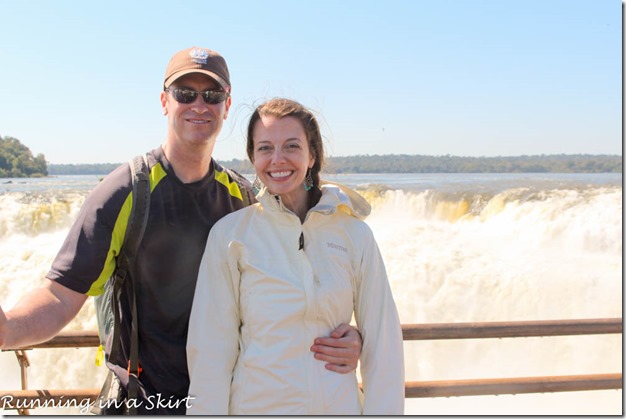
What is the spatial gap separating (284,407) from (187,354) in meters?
0.41

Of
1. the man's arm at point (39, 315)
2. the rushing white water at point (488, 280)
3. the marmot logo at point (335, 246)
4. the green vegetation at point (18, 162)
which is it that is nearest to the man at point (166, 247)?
the man's arm at point (39, 315)

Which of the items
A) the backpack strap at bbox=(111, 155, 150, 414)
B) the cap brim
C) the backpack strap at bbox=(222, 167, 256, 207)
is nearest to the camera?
the backpack strap at bbox=(111, 155, 150, 414)

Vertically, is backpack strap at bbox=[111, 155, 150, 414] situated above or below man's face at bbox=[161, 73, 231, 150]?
below

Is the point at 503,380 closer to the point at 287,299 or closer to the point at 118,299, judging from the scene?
the point at 287,299

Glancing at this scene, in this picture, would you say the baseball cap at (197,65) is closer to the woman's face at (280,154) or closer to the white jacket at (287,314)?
the woman's face at (280,154)

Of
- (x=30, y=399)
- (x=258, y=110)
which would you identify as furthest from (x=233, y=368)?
(x=30, y=399)

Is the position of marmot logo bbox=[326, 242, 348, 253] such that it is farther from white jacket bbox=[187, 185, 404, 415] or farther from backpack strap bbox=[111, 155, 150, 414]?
backpack strap bbox=[111, 155, 150, 414]

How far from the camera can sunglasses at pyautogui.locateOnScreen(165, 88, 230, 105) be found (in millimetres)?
2527

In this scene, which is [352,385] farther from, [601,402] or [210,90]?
[601,402]

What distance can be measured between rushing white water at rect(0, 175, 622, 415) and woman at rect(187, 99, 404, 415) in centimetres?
556

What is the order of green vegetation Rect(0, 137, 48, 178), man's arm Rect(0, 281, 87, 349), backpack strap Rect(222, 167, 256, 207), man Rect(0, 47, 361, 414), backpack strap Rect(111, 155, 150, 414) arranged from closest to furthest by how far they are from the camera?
man's arm Rect(0, 281, 87, 349)
man Rect(0, 47, 361, 414)
backpack strap Rect(111, 155, 150, 414)
backpack strap Rect(222, 167, 256, 207)
green vegetation Rect(0, 137, 48, 178)

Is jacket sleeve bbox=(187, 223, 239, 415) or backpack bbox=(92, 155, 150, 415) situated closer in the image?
jacket sleeve bbox=(187, 223, 239, 415)

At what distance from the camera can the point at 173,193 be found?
2.43 m

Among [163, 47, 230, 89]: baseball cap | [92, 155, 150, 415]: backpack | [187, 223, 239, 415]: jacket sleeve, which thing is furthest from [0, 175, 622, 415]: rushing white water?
[163, 47, 230, 89]: baseball cap
